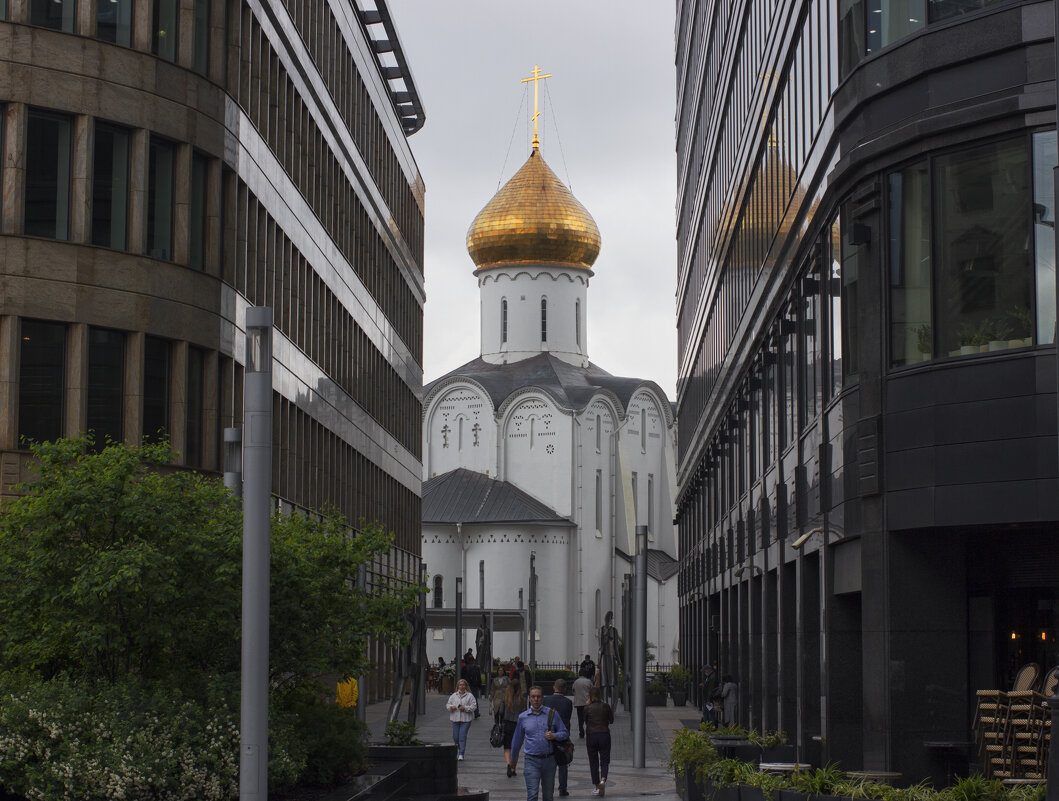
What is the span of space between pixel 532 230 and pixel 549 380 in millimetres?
10485

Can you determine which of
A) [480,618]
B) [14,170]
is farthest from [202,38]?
[480,618]

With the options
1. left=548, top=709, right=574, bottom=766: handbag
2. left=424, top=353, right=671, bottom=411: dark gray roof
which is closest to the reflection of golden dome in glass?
left=424, top=353, right=671, bottom=411: dark gray roof

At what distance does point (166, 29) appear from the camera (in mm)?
27312

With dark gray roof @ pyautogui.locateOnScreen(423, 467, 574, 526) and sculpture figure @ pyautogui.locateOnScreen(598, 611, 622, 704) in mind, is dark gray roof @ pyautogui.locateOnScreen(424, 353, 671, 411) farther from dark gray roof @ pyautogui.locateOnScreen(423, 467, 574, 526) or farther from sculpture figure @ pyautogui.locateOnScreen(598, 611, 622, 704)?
sculpture figure @ pyautogui.locateOnScreen(598, 611, 622, 704)

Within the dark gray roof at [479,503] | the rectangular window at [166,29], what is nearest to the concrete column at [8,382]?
the rectangular window at [166,29]

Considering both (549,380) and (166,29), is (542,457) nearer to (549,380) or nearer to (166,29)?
(549,380)

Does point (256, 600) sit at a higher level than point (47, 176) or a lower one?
lower

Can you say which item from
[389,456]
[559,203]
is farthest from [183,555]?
[559,203]

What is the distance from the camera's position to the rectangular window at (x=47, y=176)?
82.7 feet

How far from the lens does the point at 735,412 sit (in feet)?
120

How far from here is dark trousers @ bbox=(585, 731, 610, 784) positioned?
74.0 feet

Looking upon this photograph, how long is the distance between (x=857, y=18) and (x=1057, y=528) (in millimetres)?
6281

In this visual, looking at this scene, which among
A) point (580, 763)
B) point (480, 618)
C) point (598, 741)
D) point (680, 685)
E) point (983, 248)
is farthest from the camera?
point (480, 618)

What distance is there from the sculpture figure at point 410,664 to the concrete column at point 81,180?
784 centimetres
